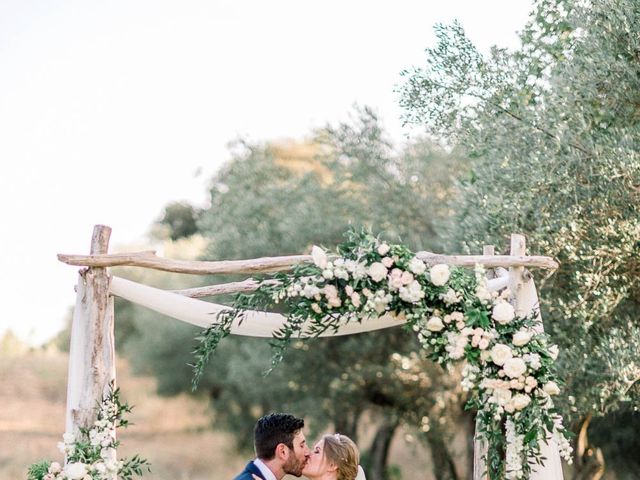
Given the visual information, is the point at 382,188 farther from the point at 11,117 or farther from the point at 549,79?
the point at 11,117

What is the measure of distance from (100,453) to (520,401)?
8.30ft

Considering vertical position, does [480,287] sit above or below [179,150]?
below

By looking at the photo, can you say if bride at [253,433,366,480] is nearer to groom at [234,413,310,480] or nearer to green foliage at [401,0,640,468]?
groom at [234,413,310,480]

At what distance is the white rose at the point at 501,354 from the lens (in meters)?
4.90

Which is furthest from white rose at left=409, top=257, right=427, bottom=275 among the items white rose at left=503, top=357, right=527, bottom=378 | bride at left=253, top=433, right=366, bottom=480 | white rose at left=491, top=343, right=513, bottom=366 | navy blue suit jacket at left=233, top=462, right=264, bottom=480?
navy blue suit jacket at left=233, top=462, right=264, bottom=480

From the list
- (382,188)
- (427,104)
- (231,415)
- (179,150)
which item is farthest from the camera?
(179,150)

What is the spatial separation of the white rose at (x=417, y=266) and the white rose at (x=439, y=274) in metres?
0.09

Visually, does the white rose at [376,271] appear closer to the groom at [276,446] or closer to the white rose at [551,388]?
the white rose at [551,388]

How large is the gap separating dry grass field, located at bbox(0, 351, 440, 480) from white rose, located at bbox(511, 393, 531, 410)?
42.6 feet

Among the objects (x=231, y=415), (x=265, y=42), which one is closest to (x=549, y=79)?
→ (x=265, y=42)

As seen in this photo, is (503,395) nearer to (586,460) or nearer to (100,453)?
(100,453)

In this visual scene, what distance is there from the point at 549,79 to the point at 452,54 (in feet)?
3.90

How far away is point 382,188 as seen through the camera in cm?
1314

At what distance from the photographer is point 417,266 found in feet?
16.7
